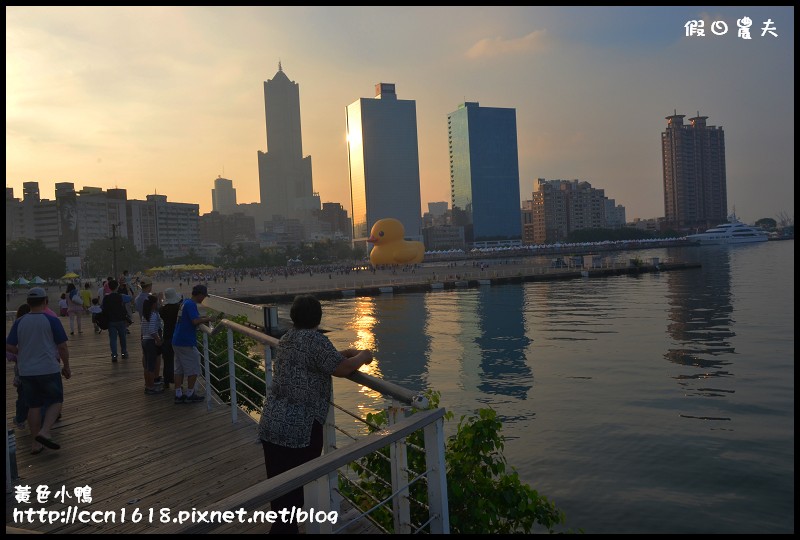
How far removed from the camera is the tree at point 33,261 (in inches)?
3310

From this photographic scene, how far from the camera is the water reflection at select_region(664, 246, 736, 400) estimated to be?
17.4m

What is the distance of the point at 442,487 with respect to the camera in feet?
11.9

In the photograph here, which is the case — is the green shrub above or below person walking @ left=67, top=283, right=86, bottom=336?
below

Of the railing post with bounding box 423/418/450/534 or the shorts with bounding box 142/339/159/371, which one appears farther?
the shorts with bounding box 142/339/159/371

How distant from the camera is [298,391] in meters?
3.85

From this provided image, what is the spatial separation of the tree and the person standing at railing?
94.2 m

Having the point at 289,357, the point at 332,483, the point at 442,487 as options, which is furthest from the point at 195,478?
the point at 442,487

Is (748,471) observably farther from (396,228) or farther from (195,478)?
(396,228)

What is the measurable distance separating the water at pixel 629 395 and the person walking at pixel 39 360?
7042 millimetres

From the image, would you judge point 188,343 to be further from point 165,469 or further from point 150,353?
point 165,469

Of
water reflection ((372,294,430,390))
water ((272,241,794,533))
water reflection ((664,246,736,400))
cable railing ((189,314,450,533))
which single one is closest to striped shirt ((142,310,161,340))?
cable railing ((189,314,450,533))

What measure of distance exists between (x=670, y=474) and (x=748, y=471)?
4.75 feet

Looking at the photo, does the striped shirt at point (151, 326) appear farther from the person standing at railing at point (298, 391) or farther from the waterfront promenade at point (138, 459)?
the person standing at railing at point (298, 391)

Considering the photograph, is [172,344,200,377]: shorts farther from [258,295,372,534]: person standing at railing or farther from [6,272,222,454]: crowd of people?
[258,295,372,534]: person standing at railing
